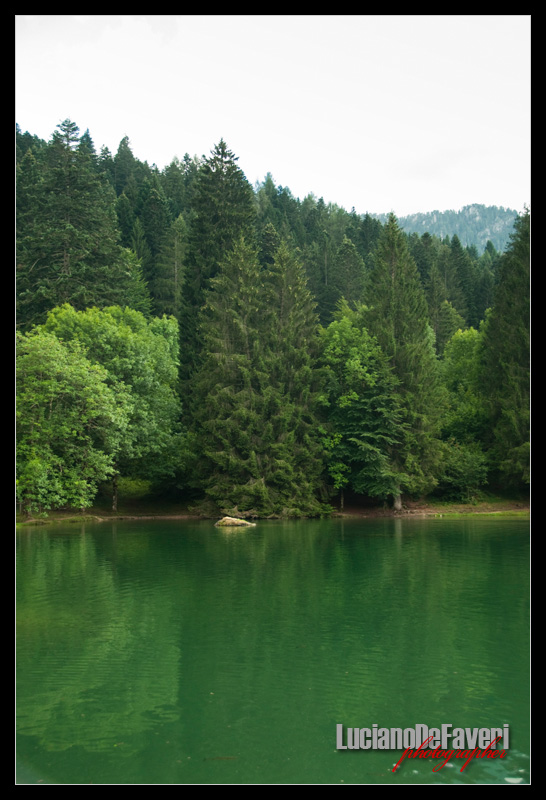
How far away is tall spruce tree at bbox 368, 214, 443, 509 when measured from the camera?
4991 cm

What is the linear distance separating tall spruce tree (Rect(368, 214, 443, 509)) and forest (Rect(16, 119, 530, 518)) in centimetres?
12

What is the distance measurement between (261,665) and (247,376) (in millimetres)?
36057

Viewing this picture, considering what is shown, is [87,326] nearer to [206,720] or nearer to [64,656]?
[64,656]

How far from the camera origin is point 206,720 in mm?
10070

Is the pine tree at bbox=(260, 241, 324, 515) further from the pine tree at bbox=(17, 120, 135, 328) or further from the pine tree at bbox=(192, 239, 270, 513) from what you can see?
the pine tree at bbox=(17, 120, 135, 328)

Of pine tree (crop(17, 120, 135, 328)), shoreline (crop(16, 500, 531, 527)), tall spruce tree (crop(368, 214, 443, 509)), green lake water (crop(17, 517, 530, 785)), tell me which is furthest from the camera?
pine tree (crop(17, 120, 135, 328))

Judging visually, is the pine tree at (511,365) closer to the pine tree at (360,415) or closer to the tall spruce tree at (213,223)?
the pine tree at (360,415)

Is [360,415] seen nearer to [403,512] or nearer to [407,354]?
[407,354]

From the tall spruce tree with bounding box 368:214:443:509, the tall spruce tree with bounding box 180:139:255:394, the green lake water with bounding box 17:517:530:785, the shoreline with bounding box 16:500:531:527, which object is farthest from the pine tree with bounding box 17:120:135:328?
the green lake water with bounding box 17:517:530:785

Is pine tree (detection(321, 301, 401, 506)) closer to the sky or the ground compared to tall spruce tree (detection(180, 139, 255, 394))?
closer to the ground

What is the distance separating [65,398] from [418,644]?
28986 millimetres

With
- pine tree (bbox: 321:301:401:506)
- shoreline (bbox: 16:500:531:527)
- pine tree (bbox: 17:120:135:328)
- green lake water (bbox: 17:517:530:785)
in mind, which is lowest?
shoreline (bbox: 16:500:531:527)

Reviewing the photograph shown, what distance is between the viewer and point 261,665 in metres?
12.6

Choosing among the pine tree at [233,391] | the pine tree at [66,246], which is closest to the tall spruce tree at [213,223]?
the pine tree at [233,391]
